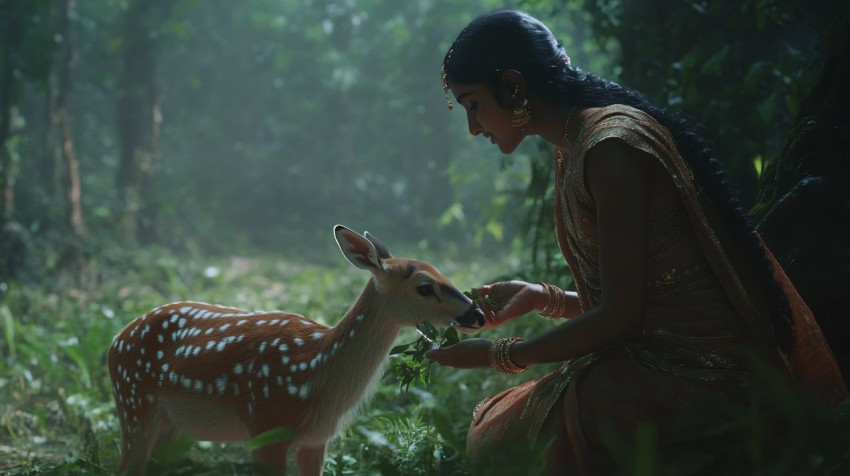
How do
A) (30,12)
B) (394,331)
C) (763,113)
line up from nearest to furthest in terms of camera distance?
(394,331) → (763,113) → (30,12)

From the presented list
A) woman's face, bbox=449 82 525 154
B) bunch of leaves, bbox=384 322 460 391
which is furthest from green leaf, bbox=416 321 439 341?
woman's face, bbox=449 82 525 154

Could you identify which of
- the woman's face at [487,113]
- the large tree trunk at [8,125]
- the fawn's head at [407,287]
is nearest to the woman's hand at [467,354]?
the fawn's head at [407,287]

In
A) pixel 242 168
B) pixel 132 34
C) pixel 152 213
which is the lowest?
pixel 152 213

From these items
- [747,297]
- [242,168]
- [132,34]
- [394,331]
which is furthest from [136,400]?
[242,168]

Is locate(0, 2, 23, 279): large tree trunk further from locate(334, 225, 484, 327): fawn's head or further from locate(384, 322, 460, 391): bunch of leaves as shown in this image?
locate(384, 322, 460, 391): bunch of leaves

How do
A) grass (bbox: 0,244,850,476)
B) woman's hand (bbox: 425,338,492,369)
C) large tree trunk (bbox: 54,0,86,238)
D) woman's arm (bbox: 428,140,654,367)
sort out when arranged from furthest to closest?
large tree trunk (bbox: 54,0,86,238) → woman's hand (bbox: 425,338,492,369) → woman's arm (bbox: 428,140,654,367) → grass (bbox: 0,244,850,476)

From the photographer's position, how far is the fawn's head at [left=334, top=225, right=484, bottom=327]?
334 centimetres

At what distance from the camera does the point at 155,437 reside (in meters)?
3.61

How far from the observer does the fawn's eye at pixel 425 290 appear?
3379mm

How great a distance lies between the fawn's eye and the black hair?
0.91m

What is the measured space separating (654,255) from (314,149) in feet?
104

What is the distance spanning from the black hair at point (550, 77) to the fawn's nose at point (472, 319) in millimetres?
900

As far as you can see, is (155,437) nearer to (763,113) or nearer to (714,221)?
(714,221)

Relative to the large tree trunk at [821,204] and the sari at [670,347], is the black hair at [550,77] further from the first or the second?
the large tree trunk at [821,204]
